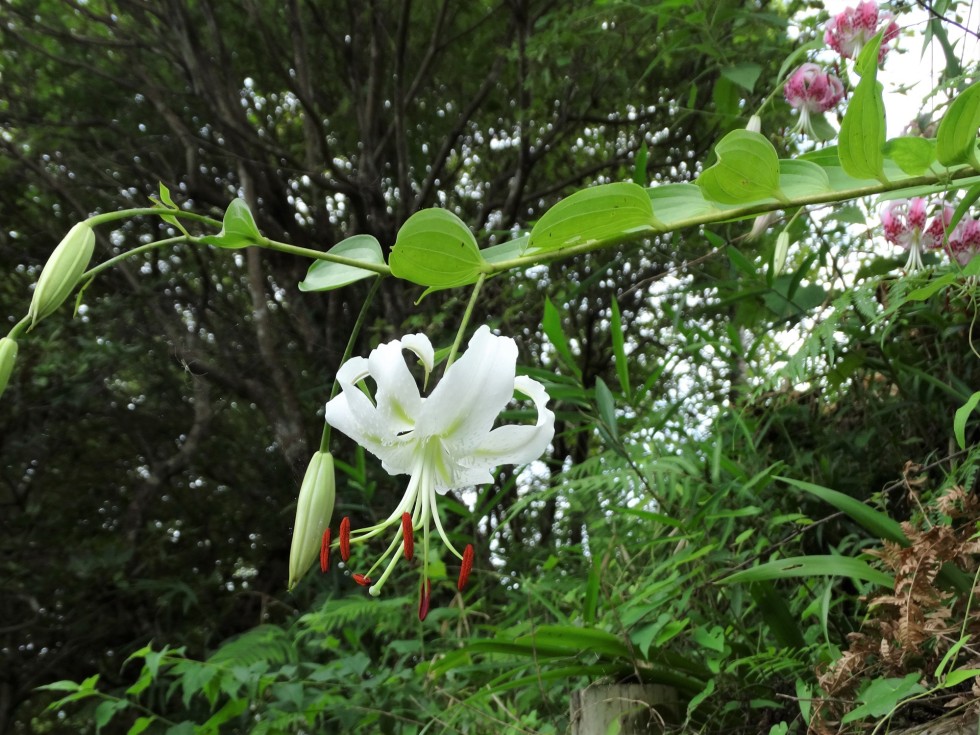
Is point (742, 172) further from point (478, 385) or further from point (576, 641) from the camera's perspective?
point (576, 641)

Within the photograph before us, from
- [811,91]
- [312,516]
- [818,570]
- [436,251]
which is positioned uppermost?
[811,91]

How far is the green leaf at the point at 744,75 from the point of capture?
3.11ft

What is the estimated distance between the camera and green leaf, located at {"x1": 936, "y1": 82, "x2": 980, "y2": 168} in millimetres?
346

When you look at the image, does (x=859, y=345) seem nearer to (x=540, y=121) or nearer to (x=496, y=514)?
(x=496, y=514)

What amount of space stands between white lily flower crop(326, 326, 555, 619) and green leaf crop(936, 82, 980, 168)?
0.20m

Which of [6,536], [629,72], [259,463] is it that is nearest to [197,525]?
[259,463]

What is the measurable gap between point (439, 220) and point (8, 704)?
6.74ft

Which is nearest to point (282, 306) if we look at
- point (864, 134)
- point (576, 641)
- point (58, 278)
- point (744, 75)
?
point (744, 75)

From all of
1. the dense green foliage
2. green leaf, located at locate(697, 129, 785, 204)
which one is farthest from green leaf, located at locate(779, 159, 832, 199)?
the dense green foliage

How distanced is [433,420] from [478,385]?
4cm

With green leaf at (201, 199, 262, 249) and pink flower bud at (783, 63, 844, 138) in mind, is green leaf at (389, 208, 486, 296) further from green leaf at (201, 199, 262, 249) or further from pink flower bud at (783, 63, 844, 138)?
pink flower bud at (783, 63, 844, 138)

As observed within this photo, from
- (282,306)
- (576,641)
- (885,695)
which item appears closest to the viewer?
(885,695)

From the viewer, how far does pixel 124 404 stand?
2191mm

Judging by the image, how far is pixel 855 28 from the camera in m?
0.74
